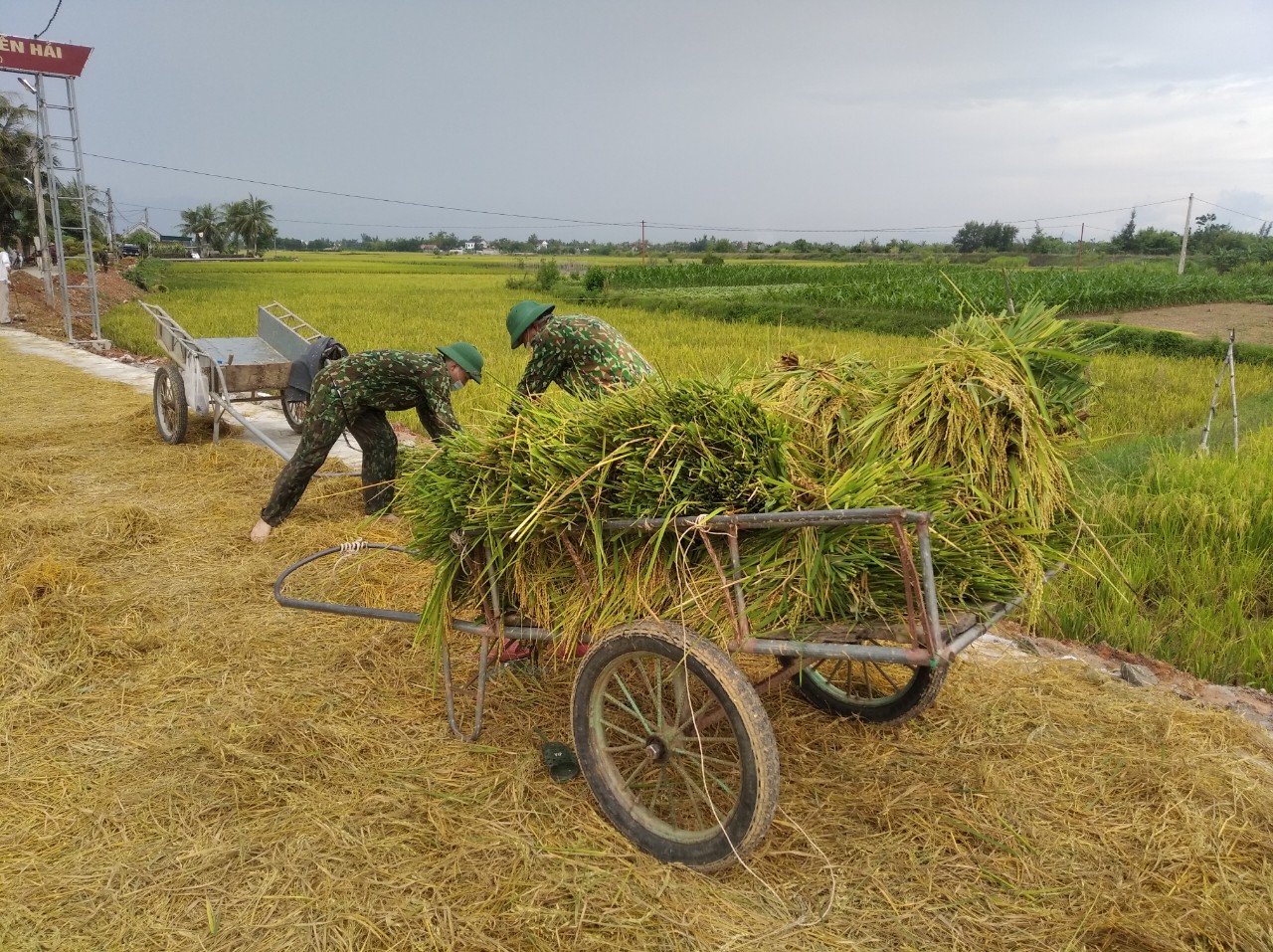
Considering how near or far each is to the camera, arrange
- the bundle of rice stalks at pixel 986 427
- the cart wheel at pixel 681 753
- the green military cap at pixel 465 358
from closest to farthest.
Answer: the cart wheel at pixel 681 753 → the bundle of rice stalks at pixel 986 427 → the green military cap at pixel 465 358

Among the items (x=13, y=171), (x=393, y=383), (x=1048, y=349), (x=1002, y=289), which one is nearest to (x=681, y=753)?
(x=1048, y=349)

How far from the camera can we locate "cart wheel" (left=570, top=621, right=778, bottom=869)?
2.05 meters

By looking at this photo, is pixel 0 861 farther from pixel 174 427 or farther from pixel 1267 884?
pixel 174 427

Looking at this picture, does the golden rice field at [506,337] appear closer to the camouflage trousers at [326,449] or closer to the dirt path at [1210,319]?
the camouflage trousers at [326,449]

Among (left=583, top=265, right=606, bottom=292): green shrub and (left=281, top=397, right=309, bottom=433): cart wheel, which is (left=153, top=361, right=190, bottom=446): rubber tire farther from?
(left=583, top=265, right=606, bottom=292): green shrub

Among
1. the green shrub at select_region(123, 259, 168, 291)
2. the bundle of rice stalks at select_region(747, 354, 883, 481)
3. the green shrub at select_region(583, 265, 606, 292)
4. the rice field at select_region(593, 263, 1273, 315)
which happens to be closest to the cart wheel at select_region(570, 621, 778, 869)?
the bundle of rice stalks at select_region(747, 354, 883, 481)

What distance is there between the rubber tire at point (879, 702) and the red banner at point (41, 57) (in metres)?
16.4

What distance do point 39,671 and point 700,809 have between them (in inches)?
109

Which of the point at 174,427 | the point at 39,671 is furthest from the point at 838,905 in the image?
the point at 174,427

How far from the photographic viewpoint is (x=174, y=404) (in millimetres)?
7145

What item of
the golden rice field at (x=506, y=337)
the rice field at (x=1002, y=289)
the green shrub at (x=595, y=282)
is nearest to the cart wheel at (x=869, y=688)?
the golden rice field at (x=506, y=337)

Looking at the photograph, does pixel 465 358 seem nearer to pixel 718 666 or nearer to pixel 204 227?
pixel 718 666

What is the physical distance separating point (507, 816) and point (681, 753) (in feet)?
1.99

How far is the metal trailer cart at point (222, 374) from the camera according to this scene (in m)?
6.53
